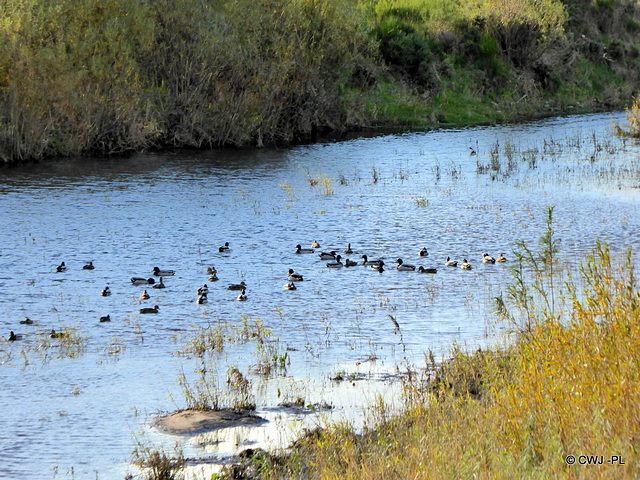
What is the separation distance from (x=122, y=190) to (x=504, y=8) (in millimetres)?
39121

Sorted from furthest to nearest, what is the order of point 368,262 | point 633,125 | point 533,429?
point 633,125 < point 368,262 < point 533,429

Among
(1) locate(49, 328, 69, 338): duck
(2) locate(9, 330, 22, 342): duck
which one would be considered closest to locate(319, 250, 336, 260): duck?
(1) locate(49, 328, 69, 338): duck

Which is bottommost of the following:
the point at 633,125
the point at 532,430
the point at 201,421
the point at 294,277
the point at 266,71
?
the point at 294,277

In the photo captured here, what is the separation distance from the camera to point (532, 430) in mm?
6949

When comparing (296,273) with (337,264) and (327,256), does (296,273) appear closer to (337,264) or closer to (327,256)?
(337,264)

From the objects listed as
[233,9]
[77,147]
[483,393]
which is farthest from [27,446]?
[233,9]

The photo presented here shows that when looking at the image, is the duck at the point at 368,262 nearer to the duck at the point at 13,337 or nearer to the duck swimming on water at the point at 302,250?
the duck swimming on water at the point at 302,250

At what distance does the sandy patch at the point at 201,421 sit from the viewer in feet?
33.1

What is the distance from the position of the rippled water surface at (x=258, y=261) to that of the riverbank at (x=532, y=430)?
51.7 inches

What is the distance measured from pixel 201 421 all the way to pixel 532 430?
185 inches

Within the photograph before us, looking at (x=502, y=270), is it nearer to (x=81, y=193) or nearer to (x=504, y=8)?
(x=81, y=193)

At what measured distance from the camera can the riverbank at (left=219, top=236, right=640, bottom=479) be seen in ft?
20.2

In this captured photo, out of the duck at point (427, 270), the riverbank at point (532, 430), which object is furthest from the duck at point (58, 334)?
the duck at point (427, 270)

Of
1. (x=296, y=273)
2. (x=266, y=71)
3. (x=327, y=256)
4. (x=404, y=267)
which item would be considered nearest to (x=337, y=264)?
(x=327, y=256)
